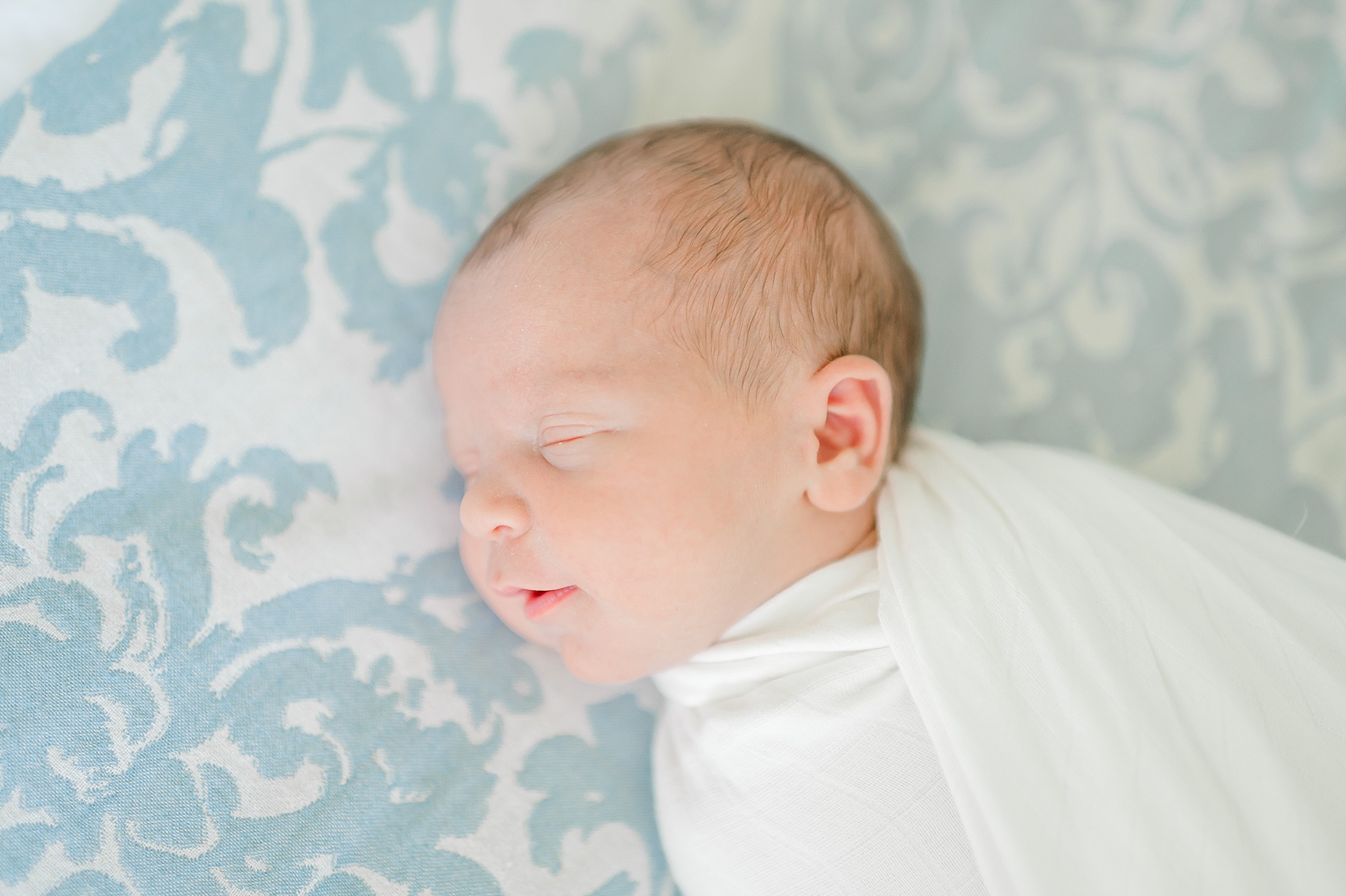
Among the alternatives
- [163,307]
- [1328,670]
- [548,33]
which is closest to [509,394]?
[163,307]

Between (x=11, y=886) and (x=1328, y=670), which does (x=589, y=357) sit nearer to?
(x=11, y=886)

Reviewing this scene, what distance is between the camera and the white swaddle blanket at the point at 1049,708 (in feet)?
3.11

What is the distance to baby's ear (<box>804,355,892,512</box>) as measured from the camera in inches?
44.1

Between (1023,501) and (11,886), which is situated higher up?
(1023,501)

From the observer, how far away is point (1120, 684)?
39.7 inches

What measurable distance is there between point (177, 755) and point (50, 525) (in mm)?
294

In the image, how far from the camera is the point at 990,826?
952 millimetres

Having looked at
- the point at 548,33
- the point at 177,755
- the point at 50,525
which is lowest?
the point at 177,755

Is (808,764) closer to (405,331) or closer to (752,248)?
(752,248)

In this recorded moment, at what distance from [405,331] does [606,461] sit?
0.42 m

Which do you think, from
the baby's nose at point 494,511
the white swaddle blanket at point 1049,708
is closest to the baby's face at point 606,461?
the baby's nose at point 494,511

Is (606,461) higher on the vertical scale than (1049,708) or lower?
higher

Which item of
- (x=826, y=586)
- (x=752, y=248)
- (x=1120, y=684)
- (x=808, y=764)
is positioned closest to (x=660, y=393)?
(x=752, y=248)

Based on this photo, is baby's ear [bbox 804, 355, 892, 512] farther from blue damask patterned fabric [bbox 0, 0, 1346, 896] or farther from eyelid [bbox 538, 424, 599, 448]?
blue damask patterned fabric [bbox 0, 0, 1346, 896]
